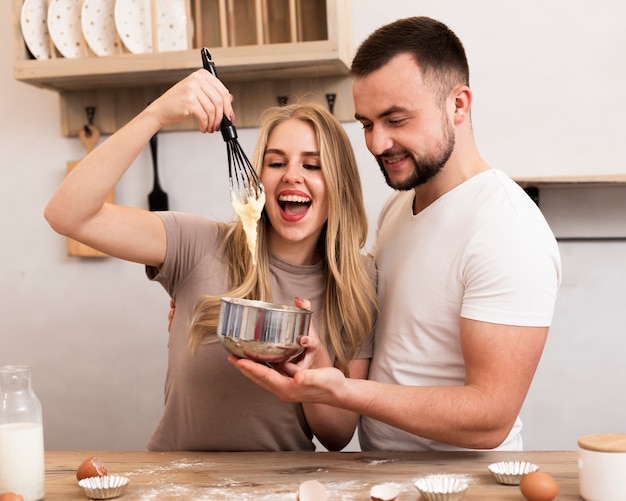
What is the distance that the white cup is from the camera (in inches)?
43.6

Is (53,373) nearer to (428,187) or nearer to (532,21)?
(428,187)

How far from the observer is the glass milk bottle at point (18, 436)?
3.89 ft

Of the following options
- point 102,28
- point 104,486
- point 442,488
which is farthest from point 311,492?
point 102,28

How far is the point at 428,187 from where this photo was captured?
167cm

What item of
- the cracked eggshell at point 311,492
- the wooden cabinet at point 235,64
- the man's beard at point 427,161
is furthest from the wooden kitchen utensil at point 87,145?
the cracked eggshell at point 311,492

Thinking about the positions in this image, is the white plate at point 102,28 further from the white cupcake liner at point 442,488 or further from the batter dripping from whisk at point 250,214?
the white cupcake liner at point 442,488

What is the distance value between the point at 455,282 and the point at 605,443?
47 cm

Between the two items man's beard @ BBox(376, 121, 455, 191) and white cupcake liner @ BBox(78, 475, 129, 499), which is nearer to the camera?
white cupcake liner @ BBox(78, 475, 129, 499)

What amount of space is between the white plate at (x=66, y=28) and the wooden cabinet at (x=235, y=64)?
0.04 m

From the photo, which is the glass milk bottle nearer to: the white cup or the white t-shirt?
the white t-shirt

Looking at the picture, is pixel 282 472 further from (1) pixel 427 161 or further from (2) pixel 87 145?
(2) pixel 87 145

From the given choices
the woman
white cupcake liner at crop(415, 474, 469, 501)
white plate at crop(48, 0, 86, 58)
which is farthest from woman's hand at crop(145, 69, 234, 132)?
white plate at crop(48, 0, 86, 58)

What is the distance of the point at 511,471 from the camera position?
124 centimetres

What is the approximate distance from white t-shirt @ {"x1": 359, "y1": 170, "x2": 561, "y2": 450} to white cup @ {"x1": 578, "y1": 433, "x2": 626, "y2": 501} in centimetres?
30
